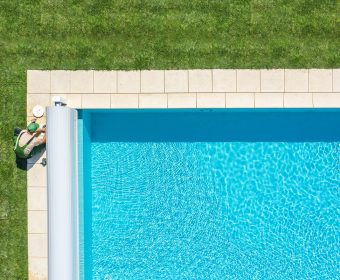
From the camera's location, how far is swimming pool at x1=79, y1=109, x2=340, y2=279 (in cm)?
944

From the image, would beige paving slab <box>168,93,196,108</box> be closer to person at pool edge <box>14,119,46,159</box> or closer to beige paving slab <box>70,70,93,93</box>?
beige paving slab <box>70,70,93,93</box>

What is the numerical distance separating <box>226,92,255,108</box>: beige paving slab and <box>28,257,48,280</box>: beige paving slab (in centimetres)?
446

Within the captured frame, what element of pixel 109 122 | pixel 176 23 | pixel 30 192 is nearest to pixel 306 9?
pixel 176 23

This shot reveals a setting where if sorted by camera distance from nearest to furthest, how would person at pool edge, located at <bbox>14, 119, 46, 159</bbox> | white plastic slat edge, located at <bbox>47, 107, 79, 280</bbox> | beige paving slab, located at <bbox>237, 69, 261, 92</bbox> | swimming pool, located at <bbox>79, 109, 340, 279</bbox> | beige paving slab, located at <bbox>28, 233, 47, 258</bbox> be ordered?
white plastic slat edge, located at <bbox>47, 107, 79, 280</bbox> → person at pool edge, located at <bbox>14, 119, 46, 159</bbox> → beige paving slab, located at <bbox>237, 69, 261, 92</bbox> → beige paving slab, located at <bbox>28, 233, 47, 258</bbox> → swimming pool, located at <bbox>79, 109, 340, 279</bbox>

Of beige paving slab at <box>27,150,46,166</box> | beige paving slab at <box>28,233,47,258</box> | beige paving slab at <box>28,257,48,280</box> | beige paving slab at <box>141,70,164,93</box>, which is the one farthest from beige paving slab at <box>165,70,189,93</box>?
beige paving slab at <box>28,257,48,280</box>

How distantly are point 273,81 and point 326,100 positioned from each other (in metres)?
1.01

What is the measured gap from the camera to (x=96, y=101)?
9.23 m

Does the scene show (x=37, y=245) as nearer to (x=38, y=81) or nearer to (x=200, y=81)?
(x=38, y=81)

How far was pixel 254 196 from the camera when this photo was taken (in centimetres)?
950

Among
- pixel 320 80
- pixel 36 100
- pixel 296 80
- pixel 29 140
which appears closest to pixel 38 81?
pixel 36 100

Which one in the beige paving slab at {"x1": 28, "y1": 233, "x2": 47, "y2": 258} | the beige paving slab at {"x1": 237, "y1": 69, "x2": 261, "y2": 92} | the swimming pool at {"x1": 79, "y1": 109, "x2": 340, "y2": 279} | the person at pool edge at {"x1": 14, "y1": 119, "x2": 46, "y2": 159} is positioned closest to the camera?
the person at pool edge at {"x1": 14, "y1": 119, "x2": 46, "y2": 159}

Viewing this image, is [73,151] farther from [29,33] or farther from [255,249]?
[255,249]

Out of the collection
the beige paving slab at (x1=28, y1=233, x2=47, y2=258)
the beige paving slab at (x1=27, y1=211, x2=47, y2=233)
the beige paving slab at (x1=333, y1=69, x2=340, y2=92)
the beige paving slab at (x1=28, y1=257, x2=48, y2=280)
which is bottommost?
the beige paving slab at (x1=28, y1=257, x2=48, y2=280)

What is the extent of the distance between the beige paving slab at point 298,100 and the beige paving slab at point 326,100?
0.09 meters
